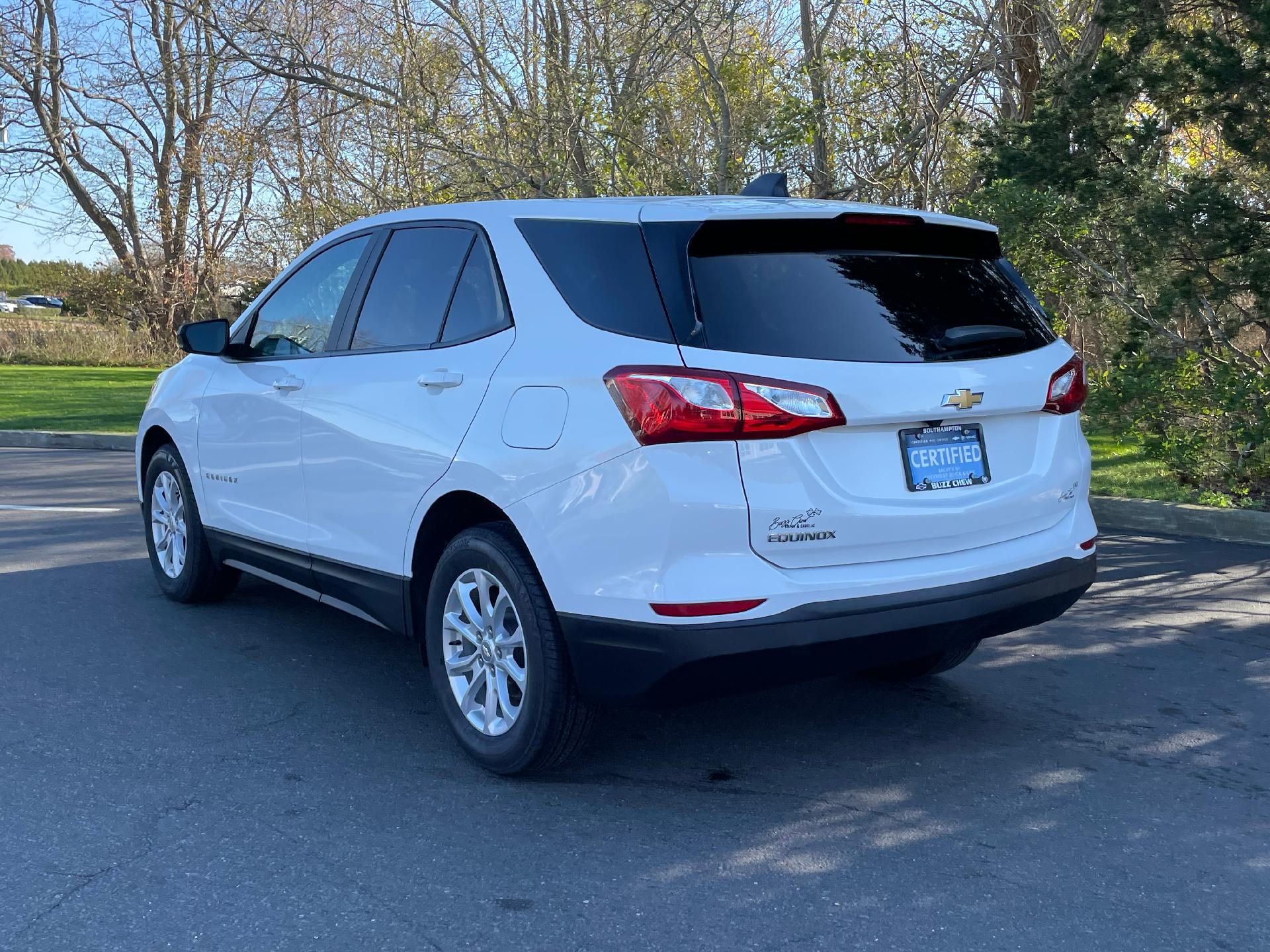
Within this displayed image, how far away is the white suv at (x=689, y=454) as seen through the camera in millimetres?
3551

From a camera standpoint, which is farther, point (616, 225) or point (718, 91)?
point (718, 91)

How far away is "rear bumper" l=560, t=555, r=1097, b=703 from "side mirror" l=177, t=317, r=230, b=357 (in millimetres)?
2884

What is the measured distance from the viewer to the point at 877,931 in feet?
10.2

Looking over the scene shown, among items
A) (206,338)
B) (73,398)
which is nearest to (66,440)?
(73,398)

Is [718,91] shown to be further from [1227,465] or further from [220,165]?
[220,165]

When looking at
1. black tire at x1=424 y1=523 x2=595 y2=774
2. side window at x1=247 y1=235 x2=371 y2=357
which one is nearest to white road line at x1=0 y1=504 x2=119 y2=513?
side window at x1=247 y1=235 x2=371 y2=357

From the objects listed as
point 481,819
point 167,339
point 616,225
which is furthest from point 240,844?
point 167,339

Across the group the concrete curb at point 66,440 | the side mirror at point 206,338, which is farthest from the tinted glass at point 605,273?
the concrete curb at point 66,440

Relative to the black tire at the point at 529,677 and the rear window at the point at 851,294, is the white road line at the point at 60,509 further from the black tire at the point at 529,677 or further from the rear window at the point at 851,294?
the rear window at the point at 851,294

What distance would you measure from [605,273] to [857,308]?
2.56ft

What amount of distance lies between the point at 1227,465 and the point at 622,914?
26.2ft

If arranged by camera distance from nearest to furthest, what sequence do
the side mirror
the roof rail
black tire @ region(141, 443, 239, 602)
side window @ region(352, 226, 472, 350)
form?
side window @ region(352, 226, 472, 350)
the roof rail
the side mirror
black tire @ region(141, 443, 239, 602)

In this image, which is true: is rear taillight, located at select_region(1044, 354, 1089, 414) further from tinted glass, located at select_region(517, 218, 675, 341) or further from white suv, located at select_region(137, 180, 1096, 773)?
tinted glass, located at select_region(517, 218, 675, 341)

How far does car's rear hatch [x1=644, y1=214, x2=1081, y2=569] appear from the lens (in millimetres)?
3602
